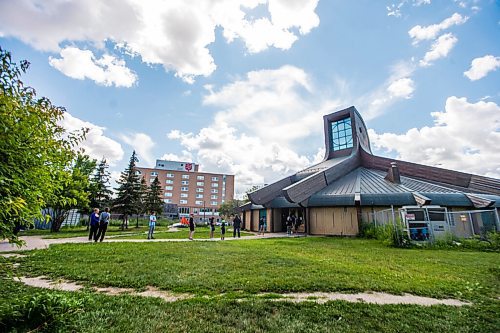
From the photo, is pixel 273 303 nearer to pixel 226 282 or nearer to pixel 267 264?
pixel 226 282

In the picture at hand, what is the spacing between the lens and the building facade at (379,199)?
14.4m

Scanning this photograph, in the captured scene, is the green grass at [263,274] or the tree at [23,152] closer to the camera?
the tree at [23,152]

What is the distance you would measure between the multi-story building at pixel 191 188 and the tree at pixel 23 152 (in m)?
79.5

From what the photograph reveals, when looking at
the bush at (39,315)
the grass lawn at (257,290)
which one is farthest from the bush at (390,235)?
the bush at (39,315)

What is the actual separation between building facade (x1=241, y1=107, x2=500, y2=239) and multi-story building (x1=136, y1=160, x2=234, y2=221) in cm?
5916

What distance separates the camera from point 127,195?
28.9 meters

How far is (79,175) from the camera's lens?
11.3 ft

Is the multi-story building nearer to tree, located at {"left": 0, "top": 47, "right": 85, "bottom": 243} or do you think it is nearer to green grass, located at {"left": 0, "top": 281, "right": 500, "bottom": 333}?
green grass, located at {"left": 0, "top": 281, "right": 500, "bottom": 333}

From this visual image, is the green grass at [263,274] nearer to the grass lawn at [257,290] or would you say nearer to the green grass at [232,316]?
the grass lawn at [257,290]

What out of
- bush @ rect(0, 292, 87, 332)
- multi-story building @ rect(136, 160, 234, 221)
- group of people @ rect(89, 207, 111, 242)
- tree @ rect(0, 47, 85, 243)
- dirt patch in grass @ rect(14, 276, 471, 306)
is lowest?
dirt patch in grass @ rect(14, 276, 471, 306)

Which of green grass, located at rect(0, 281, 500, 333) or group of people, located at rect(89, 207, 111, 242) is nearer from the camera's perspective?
green grass, located at rect(0, 281, 500, 333)

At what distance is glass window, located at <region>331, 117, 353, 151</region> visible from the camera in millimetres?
29827

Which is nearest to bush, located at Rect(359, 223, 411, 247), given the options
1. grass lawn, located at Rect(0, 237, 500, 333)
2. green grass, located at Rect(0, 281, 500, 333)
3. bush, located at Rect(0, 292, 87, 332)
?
grass lawn, located at Rect(0, 237, 500, 333)

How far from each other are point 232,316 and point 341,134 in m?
30.8
